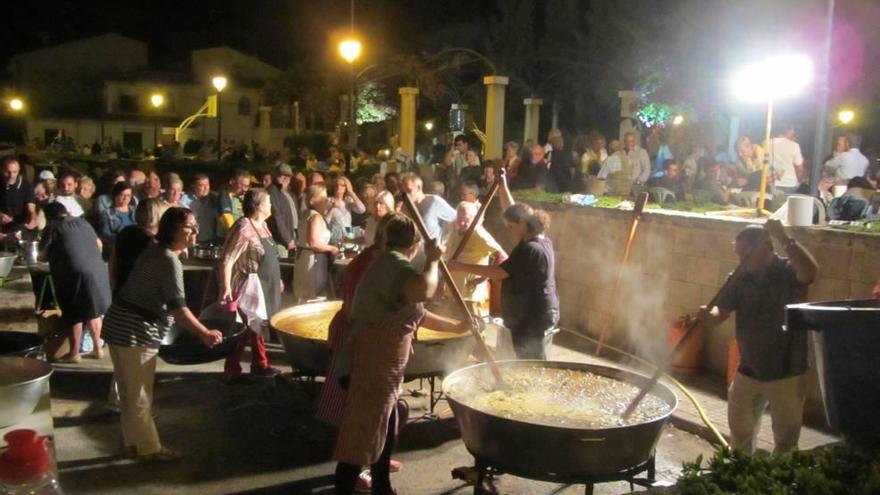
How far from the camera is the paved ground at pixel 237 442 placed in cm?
557

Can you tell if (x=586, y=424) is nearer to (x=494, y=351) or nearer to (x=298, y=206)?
(x=494, y=351)

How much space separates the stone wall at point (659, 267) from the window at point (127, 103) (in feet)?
163

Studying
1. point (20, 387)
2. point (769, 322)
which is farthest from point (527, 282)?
point (20, 387)

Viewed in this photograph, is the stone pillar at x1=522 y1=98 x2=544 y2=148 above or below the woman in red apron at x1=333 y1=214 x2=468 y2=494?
above

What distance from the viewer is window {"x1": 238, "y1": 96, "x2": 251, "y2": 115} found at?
52188 millimetres

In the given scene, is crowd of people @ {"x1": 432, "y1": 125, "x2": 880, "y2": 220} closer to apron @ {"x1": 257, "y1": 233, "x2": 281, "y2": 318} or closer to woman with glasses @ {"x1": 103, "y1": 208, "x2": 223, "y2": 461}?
apron @ {"x1": 257, "y1": 233, "x2": 281, "y2": 318}

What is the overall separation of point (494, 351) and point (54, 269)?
4.42m

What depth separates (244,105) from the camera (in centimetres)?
5238

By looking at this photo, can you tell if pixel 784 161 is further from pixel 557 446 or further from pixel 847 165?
pixel 557 446

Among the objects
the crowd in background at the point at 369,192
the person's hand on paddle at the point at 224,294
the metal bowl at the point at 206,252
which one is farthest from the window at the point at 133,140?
the person's hand on paddle at the point at 224,294

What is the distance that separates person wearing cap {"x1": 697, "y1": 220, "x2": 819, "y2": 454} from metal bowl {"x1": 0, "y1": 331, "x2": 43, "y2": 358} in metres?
4.23

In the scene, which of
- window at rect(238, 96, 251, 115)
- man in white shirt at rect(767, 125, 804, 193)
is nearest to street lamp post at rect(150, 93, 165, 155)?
window at rect(238, 96, 251, 115)

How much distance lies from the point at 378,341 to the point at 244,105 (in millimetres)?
50323

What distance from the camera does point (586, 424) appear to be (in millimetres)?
4574
